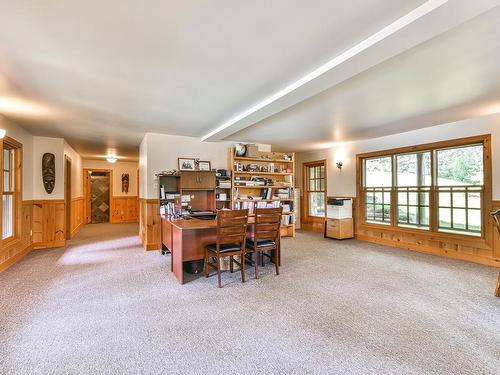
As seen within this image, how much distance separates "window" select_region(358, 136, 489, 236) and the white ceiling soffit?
3412mm

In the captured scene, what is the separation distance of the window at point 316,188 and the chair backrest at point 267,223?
4.12 metres

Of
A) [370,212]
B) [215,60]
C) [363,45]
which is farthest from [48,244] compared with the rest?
[370,212]

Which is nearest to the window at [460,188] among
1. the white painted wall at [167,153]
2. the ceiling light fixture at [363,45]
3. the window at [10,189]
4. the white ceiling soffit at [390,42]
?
the white ceiling soffit at [390,42]

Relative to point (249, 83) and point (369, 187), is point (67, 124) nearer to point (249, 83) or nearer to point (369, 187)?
point (249, 83)

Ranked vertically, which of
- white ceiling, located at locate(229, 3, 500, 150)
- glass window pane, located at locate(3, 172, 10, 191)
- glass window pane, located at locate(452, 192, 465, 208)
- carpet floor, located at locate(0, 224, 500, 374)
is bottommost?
carpet floor, located at locate(0, 224, 500, 374)

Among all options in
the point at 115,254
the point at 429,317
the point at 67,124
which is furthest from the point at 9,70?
the point at 429,317

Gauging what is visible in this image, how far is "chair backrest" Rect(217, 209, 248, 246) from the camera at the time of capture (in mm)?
3145

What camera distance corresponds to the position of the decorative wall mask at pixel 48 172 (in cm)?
527

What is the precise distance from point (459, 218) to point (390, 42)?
4094 millimetres

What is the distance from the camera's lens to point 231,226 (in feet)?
10.5

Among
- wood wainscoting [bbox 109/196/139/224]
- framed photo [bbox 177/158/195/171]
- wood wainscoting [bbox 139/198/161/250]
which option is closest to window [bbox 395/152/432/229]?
framed photo [bbox 177/158/195/171]

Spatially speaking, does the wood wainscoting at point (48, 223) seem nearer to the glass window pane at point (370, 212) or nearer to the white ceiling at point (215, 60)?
the white ceiling at point (215, 60)

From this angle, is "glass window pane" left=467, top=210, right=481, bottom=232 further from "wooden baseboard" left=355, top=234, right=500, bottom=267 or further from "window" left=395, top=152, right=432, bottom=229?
"window" left=395, top=152, right=432, bottom=229

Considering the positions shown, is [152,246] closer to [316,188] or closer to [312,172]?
[316,188]
